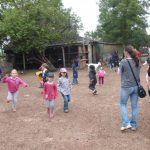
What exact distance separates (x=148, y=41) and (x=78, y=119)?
38078mm

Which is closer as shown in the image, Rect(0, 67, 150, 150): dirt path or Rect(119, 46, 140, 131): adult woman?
Rect(0, 67, 150, 150): dirt path

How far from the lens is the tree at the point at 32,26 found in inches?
1255

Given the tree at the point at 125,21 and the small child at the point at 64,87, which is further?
the tree at the point at 125,21

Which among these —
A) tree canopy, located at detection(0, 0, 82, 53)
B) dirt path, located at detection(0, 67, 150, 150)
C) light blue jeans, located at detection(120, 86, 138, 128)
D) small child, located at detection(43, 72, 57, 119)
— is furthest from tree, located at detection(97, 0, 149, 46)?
light blue jeans, located at detection(120, 86, 138, 128)

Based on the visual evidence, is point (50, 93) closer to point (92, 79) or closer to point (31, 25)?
point (92, 79)

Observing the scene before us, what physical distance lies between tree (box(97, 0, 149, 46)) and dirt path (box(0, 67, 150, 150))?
2972 cm

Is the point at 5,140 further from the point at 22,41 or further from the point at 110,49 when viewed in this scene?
the point at 110,49

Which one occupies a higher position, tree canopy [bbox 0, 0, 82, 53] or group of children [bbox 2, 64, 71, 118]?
tree canopy [bbox 0, 0, 82, 53]

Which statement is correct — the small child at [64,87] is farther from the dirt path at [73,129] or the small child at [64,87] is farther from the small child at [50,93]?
the small child at [50,93]

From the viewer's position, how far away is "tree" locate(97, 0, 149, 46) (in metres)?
41.5

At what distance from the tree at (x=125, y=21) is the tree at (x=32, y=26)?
8.13m

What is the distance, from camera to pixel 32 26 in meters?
32.1

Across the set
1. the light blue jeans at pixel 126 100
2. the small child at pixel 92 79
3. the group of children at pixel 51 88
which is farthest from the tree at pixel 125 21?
the light blue jeans at pixel 126 100

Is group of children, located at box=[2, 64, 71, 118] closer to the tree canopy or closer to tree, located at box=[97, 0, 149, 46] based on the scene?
the tree canopy
